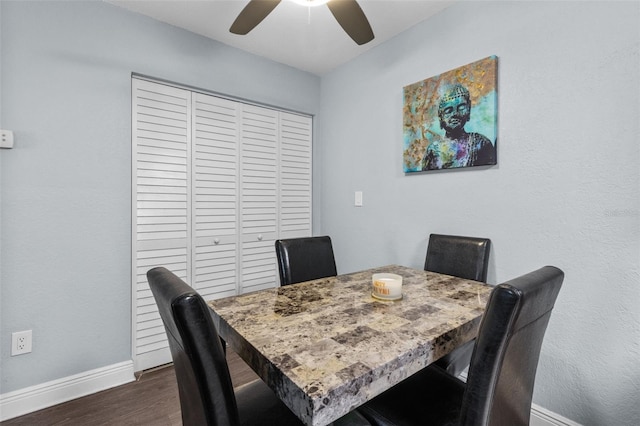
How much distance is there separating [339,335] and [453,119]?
5.28ft

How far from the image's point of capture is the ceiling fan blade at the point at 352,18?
56.8 inches

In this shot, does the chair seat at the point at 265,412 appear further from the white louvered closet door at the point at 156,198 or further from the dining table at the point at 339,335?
the white louvered closet door at the point at 156,198

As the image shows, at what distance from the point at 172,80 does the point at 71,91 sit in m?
0.61

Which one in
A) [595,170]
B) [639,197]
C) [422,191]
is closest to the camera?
[639,197]

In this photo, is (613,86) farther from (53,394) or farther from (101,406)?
(53,394)

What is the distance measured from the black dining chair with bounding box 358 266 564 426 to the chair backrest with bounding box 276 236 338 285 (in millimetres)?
831

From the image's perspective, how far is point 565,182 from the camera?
1.47m

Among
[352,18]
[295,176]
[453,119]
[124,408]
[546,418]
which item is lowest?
[124,408]

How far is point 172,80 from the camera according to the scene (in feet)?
7.10

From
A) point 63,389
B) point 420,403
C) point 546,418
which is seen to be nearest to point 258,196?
point 63,389

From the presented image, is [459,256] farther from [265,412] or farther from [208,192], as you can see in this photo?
[208,192]

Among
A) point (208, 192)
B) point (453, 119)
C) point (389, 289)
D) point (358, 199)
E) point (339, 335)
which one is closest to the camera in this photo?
point (339, 335)

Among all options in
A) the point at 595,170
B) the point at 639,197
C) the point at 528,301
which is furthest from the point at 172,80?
the point at 639,197

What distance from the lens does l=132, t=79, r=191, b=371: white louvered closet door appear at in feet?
6.76
